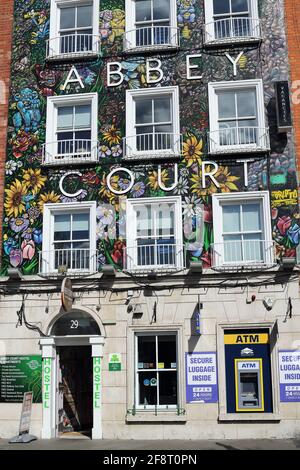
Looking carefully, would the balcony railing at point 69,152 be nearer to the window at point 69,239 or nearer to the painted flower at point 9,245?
the window at point 69,239

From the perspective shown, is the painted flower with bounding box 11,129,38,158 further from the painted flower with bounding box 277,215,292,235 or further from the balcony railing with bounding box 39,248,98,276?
the painted flower with bounding box 277,215,292,235

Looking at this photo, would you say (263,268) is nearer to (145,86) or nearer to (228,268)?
(228,268)

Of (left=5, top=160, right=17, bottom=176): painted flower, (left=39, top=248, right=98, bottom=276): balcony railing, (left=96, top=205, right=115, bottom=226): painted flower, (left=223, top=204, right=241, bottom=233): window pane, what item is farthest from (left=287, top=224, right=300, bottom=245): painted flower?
(left=5, top=160, right=17, bottom=176): painted flower

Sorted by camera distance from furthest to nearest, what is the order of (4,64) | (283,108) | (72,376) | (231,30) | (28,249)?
1. (4,64)
2. (231,30)
3. (72,376)
4. (28,249)
5. (283,108)

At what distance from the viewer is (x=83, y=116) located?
737 inches

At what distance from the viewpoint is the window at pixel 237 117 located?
17.4m

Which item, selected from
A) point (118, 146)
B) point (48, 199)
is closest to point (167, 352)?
point (48, 199)

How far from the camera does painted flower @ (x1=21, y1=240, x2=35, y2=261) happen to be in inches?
696

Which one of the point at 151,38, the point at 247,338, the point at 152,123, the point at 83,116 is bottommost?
the point at 247,338

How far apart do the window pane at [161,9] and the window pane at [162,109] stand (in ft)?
9.17

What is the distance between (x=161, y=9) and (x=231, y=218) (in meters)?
7.22

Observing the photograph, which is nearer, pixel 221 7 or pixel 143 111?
pixel 143 111

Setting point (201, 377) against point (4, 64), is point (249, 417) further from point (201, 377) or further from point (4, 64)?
point (4, 64)

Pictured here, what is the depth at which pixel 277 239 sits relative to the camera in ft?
54.5
